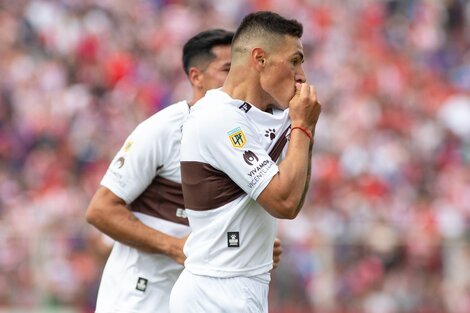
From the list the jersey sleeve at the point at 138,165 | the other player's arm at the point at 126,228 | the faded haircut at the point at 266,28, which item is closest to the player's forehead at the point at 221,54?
the jersey sleeve at the point at 138,165

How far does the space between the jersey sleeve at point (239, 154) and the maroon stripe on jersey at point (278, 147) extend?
17 cm

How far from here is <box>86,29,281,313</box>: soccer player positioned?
277 inches

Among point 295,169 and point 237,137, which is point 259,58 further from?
point 295,169

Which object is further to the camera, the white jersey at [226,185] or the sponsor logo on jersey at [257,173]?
the white jersey at [226,185]

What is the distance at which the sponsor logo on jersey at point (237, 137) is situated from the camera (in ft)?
19.5

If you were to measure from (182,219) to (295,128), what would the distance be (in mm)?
1428

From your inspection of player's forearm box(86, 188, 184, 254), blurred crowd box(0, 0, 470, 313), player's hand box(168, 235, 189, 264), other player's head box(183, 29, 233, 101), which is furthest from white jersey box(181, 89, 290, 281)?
blurred crowd box(0, 0, 470, 313)

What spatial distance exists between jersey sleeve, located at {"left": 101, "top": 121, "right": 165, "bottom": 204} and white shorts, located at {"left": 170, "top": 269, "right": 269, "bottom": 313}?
1.05 m

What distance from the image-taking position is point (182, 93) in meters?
18.0

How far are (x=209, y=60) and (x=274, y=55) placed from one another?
51.5 inches

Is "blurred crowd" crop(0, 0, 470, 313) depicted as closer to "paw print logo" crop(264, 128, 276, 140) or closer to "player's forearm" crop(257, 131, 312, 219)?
"paw print logo" crop(264, 128, 276, 140)

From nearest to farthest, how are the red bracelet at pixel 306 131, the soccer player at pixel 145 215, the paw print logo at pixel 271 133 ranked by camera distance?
the red bracelet at pixel 306 131 → the paw print logo at pixel 271 133 → the soccer player at pixel 145 215

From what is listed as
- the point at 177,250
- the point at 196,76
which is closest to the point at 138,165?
the point at 177,250

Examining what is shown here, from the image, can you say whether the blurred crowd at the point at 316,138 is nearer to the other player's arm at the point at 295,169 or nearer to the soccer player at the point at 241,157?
the soccer player at the point at 241,157
